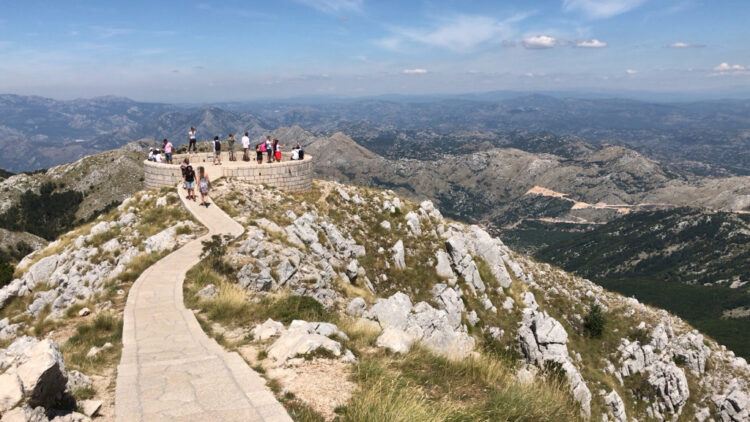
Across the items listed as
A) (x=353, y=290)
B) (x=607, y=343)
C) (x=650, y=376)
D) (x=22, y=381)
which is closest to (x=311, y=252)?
(x=353, y=290)


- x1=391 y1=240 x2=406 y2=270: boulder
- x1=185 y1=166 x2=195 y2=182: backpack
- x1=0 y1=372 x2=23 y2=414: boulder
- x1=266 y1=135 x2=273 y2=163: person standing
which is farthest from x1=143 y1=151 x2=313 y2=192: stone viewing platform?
x1=0 y1=372 x2=23 y2=414: boulder

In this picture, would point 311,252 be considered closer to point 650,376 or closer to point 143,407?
point 143,407

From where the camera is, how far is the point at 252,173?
42.3 meters

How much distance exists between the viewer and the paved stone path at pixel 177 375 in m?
9.47

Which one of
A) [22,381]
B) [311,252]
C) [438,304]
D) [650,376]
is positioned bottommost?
[650,376]

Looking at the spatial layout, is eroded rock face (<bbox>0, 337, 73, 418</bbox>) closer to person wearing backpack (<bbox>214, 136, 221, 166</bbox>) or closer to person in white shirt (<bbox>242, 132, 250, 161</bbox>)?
person wearing backpack (<bbox>214, 136, 221, 166</bbox>)

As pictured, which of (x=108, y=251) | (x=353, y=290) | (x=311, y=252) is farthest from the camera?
(x=311, y=252)

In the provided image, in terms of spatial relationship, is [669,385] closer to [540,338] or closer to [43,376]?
[540,338]

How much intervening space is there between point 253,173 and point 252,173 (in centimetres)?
9

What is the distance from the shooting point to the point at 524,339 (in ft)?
133

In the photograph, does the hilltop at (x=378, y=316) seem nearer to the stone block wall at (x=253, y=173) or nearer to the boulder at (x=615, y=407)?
the boulder at (x=615, y=407)

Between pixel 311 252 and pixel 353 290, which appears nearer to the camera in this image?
pixel 353 290

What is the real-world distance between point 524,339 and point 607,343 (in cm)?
1462

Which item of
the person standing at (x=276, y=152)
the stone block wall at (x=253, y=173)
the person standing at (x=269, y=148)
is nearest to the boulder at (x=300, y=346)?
the stone block wall at (x=253, y=173)
